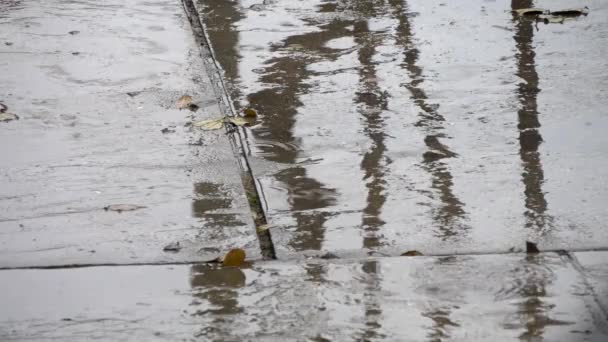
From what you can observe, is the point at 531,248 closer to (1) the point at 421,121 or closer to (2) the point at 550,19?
(1) the point at 421,121

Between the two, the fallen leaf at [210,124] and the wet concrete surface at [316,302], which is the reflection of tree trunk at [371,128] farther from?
the fallen leaf at [210,124]

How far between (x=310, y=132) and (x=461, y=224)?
110 cm

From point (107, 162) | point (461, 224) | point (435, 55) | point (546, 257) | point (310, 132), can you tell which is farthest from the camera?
point (435, 55)

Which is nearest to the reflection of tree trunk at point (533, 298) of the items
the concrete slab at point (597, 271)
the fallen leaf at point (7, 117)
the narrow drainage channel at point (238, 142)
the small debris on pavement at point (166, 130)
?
the concrete slab at point (597, 271)

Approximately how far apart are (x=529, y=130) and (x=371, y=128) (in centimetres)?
70

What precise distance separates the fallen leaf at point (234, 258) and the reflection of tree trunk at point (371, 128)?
1.40ft

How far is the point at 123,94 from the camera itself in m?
4.66

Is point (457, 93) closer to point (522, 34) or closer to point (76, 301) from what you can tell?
point (522, 34)

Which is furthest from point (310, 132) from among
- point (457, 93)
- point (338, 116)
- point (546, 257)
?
point (546, 257)

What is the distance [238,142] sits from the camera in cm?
406

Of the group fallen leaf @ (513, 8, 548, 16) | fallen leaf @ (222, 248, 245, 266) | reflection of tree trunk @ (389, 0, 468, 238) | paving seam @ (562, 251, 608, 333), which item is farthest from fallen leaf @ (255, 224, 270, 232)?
fallen leaf @ (513, 8, 548, 16)

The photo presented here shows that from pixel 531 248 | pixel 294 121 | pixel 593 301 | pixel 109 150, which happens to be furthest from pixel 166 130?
pixel 593 301

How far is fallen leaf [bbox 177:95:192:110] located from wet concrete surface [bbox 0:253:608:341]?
5.34 ft

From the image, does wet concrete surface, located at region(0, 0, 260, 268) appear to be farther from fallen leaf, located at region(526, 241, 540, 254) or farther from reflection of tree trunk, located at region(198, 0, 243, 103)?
fallen leaf, located at region(526, 241, 540, 254)
